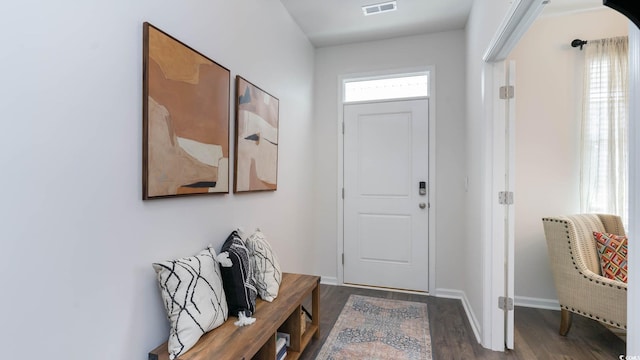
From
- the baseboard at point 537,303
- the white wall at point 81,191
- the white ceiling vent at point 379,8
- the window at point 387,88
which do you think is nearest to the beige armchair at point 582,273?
the baseboard at point 537,303

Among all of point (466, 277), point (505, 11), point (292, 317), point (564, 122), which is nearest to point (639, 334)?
point (292, 317)

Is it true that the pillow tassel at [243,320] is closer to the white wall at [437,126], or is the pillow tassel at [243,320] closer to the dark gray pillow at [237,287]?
the dark gray pillow at [237,287]

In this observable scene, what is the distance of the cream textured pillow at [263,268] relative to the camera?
6.28 ft

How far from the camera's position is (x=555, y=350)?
2193 millimetres

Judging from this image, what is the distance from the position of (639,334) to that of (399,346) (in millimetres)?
1615

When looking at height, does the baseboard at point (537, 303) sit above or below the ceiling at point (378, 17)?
below

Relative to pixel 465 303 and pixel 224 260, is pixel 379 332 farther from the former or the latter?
pixel 224 260

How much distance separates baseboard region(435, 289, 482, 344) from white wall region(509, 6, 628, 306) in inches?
19.9

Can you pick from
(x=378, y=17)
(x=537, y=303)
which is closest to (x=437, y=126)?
(x=378, y=17)

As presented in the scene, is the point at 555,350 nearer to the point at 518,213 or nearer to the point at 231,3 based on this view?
the point at 518,213

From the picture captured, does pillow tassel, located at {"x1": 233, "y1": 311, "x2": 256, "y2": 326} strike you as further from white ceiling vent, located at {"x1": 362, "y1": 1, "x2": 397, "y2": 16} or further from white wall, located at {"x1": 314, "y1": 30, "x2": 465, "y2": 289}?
white ceiling vent, located at {"x1": 362, "y1": 1, "x2": 397, "y2": 16}

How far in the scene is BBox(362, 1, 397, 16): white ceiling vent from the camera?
278 centimetres

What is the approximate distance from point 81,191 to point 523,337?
298 centimetres

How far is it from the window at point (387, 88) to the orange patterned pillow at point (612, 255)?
1985 millimetres
